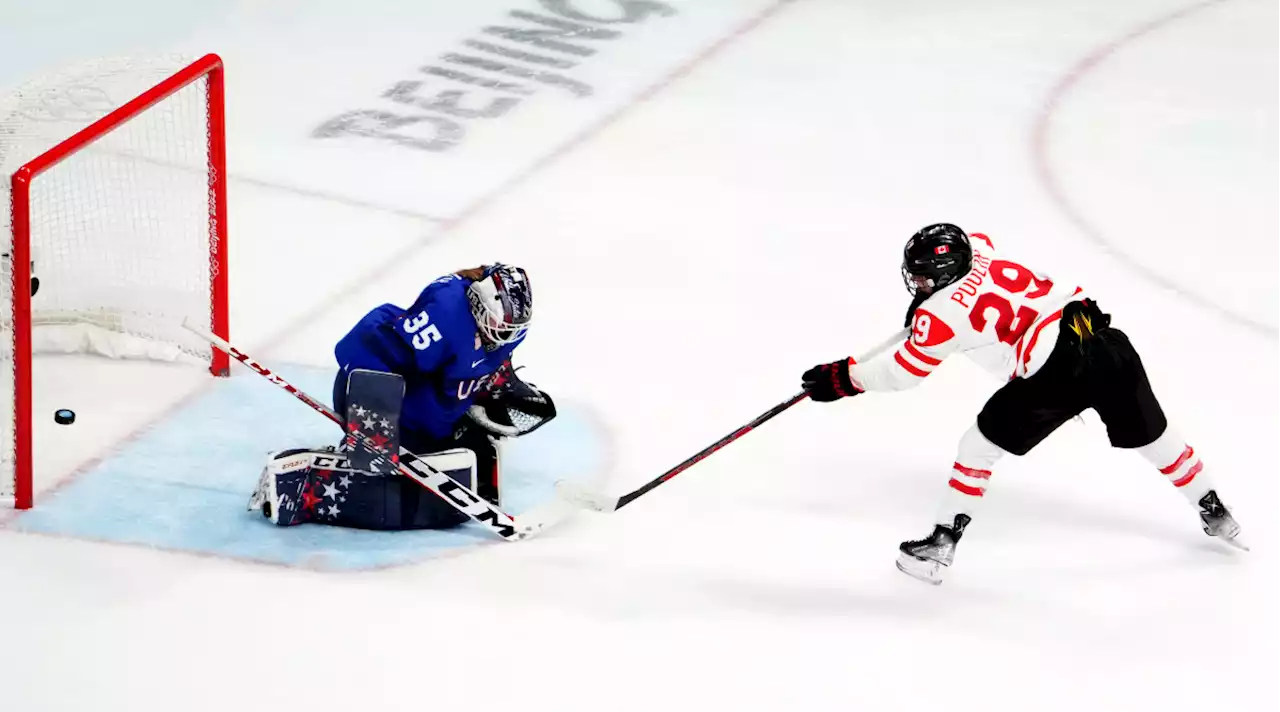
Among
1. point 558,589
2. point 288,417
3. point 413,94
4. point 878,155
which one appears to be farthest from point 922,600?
point 413,94

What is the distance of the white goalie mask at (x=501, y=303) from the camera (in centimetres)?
341

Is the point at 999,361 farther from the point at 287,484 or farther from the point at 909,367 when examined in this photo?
the point at 287,484

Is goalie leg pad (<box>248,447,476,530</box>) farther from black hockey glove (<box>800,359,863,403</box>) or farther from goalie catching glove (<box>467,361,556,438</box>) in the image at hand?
black hockey glove (<box>800,359,863,403</box>)

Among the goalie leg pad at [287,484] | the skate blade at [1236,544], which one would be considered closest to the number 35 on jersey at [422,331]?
the goalie leg pad at [287,484]

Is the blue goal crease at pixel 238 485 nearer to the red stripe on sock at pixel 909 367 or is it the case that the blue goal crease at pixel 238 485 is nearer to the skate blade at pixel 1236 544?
the red stripe on sock at pixel 909 367

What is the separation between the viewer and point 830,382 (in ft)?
11.7

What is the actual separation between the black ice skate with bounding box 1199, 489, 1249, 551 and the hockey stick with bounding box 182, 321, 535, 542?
4.64 feet

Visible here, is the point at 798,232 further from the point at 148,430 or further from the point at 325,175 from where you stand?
the point at 148,430

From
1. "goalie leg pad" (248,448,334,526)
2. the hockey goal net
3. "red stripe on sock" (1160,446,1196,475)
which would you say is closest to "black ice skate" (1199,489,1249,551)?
"red stripe on sock" (1160,446,1196,475)

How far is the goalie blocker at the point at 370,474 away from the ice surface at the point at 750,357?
0.16m

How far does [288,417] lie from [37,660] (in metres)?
1.07

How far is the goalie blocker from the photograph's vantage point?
3.46 meters

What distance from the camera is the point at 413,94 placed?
601 cm

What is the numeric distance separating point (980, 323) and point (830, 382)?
0.33m
